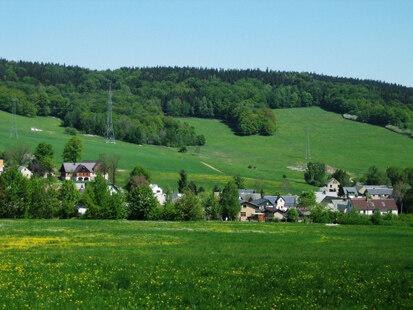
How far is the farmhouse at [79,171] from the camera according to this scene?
122500mm

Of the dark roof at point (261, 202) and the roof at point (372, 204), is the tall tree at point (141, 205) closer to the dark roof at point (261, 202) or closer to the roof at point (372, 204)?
the dark roof at point (261, 202)

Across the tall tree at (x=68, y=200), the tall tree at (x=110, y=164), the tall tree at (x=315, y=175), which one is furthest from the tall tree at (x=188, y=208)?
the tall tree at (x=315, y=175)

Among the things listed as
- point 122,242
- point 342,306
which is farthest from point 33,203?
point 342,306

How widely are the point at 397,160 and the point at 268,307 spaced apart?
545 ft

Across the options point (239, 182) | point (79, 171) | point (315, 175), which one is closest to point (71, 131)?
point (79, 171)

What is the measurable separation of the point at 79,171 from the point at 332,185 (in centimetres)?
6717

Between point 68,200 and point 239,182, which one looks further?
point 239,182

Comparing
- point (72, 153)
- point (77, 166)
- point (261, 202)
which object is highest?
point (72, 153)

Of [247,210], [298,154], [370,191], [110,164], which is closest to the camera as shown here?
[247,210]

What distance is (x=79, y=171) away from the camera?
124188 millimetres

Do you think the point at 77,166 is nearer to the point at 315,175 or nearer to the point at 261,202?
the point at 261,202

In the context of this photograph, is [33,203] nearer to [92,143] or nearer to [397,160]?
[92,143]

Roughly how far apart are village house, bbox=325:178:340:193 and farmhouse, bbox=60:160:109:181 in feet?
194

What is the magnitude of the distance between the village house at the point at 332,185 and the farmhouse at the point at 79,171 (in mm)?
58984
